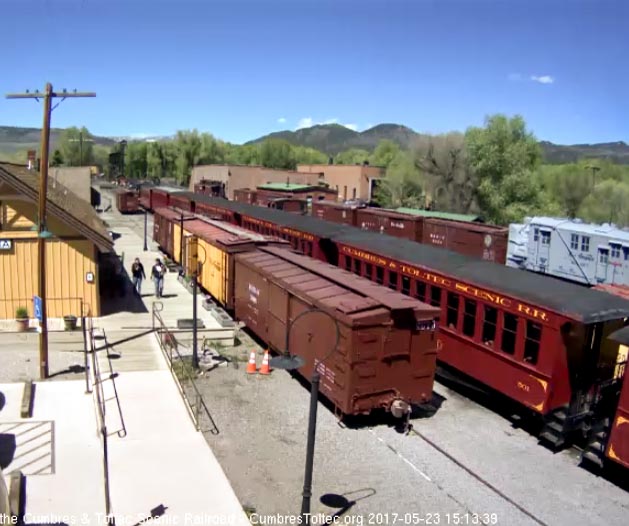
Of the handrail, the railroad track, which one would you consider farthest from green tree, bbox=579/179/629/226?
the handrail

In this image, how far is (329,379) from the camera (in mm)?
13375

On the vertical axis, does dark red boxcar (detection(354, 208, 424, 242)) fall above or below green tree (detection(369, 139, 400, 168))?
below

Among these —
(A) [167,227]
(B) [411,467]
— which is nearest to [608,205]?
(A) [167,227]

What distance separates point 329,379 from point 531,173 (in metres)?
45.5

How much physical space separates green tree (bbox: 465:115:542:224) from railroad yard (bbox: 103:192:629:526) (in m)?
40.7

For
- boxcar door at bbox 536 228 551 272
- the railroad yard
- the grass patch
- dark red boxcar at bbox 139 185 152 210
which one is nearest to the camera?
the railroad yard

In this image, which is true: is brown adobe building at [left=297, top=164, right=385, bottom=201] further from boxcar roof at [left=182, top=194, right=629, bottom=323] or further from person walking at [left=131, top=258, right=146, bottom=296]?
boxcar roof at [left=182, top=194, right=629, bottom=323]

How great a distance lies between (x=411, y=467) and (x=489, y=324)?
14.2ft

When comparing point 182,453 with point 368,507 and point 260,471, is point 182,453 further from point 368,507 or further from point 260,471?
point 368,507

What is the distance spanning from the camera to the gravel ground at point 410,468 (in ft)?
33.1

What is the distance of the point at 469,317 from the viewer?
14758 millimetres

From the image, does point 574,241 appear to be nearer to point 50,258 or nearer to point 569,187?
point 50,258

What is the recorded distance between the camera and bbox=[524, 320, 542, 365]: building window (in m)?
12.6

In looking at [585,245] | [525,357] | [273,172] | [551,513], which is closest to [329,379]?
[525,357]
